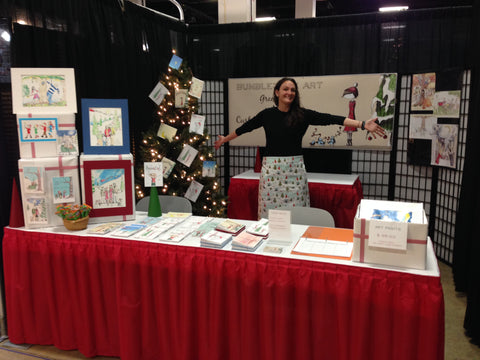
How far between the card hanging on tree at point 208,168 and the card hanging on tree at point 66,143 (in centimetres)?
148

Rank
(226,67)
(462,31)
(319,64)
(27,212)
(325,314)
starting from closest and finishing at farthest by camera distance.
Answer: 1. (325,314)
2. (27,212)
3. (462,31)
4. (319,64)
5. (226,67)

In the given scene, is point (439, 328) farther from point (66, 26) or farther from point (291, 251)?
point (66, 26)

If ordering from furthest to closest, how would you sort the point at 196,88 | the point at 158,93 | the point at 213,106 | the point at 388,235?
1. the point at 213,106
2. the point at 158,93
3. the point at 196,88
4. the point at 388,235

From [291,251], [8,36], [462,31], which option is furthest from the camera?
[462,31]

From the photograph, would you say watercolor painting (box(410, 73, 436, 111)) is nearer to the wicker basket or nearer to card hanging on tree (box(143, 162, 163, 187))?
card hanging on tree (box(143, 162, 163, 187))

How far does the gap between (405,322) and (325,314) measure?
0.35 m

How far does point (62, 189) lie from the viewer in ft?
7.93

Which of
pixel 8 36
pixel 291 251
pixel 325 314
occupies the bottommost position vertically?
pixel 325 314

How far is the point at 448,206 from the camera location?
3.91 meters

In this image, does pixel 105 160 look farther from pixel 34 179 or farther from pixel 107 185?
pixel 34 179

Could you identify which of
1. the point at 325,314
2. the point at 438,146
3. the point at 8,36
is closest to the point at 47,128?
the point at 8,36

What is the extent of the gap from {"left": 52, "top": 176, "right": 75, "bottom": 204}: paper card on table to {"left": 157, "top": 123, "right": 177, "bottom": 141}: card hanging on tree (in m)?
1.40

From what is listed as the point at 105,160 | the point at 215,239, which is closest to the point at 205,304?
the point at 215,239

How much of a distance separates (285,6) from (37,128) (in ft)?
22.4
